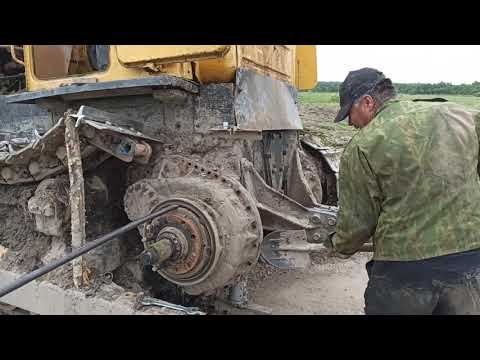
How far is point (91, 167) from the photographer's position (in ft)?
12.3

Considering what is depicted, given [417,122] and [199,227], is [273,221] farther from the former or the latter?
[417,122]

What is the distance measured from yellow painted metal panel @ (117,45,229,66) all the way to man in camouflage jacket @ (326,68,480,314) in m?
1.39

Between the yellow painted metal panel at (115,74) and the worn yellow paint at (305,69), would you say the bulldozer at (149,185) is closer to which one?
the yellow painted metal panel at (115,74)

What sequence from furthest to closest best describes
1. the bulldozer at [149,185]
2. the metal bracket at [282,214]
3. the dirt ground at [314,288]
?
the dirt ground at [314,288] → the metal bracket at [282,214] → the bulldozer at [149,185]

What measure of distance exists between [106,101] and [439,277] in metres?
3.04

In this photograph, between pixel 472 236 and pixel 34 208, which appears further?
pixel 34 208

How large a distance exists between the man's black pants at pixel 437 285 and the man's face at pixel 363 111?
2.59 feet

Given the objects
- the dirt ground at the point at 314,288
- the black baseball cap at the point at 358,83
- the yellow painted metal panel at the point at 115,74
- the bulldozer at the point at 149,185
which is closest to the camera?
the black baseball cap at the point at 358,83

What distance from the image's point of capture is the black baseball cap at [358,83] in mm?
2469

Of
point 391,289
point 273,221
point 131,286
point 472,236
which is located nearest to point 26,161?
point 131,286

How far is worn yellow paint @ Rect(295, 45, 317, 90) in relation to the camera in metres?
5.83

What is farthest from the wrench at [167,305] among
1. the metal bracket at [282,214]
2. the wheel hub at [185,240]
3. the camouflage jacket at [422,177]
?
the camouflage jacket at [422,177]

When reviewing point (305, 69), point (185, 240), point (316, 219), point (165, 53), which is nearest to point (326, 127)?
point (305, 69)

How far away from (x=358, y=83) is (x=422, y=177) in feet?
2.14
